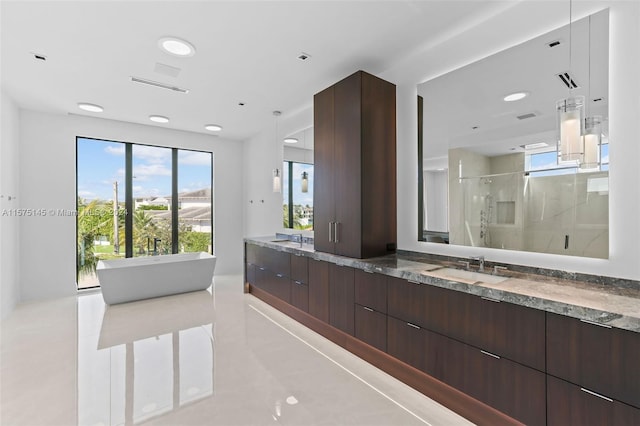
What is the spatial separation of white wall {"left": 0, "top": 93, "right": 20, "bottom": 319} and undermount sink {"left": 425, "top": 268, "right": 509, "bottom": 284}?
5.33 metres

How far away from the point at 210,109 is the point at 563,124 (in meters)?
4.50

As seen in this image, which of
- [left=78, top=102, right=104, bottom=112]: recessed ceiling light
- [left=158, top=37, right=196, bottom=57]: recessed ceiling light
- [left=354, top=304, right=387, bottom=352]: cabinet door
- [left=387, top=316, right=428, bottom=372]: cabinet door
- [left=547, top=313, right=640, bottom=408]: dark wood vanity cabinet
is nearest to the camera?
[left=547, top=313, right=640, bottom=408]: dark wood vanity cabinet

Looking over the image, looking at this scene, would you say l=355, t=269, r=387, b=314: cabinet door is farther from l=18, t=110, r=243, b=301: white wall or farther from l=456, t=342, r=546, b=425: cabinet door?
l=18, t=110, r=243, b=301: white wall

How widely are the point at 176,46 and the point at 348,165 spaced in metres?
Result: 2.04

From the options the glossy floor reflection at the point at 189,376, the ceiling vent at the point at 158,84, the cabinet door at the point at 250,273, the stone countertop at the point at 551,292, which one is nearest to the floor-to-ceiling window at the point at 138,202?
the glossy floor reflection at the point at 189,376

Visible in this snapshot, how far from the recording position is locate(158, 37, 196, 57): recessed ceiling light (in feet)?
9.13

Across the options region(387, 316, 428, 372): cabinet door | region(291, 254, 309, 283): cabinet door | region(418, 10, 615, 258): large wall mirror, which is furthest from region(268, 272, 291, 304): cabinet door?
region(418, 10, 615, 258): large wall mirror

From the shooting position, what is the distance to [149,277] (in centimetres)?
457

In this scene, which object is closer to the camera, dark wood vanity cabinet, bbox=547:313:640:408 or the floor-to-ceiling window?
dark wood vanity cabinet, bbox=547:313:640:408

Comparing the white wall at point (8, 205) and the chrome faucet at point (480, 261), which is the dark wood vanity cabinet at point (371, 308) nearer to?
the chrome faucet at point (480, 261)

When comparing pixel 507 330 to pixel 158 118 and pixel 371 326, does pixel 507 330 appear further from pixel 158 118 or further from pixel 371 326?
pixel 158 118

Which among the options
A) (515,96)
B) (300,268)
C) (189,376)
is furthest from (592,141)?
(189,376)

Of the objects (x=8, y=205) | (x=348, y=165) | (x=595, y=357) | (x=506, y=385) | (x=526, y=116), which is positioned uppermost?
(x=526, y=116)

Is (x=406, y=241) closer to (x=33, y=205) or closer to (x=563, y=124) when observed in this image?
(x=563, y=124)
